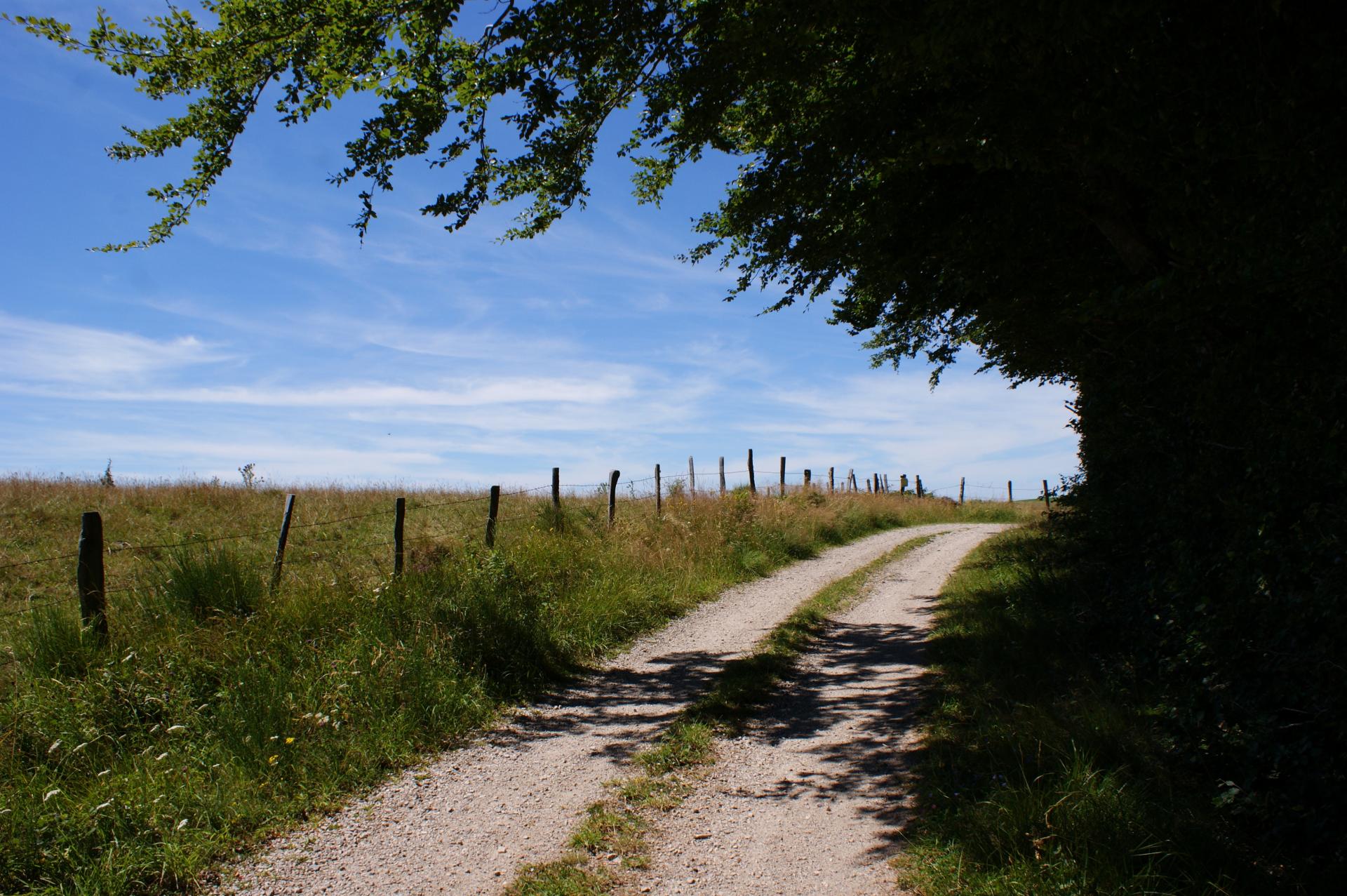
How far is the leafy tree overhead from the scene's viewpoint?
3721mm

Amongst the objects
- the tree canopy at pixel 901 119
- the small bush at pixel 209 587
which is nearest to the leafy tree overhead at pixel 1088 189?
the tree canopy at pixel 901 119

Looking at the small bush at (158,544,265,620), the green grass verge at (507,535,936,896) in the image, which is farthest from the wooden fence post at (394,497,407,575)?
the green grass verge at (507,535,936,896)

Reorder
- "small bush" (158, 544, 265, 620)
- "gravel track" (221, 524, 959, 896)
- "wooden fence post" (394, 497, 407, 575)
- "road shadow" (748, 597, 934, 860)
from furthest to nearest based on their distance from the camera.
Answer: "wooden fence post" (394, 497, 407, 575) → "small bush" (158, 544, 265, 620) → "road shadow" (748, 597, 934, 860) → "gravel track" (221, 524, 959, 896)

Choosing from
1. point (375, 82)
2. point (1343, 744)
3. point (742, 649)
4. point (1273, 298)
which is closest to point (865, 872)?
point (1343, 744)

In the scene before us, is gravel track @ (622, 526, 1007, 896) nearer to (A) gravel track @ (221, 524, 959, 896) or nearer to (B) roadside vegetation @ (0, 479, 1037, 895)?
(A) gravel track @ (221, 524, 959, 896)

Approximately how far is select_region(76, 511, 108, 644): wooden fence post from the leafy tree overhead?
290 cm

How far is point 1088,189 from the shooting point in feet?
23.3

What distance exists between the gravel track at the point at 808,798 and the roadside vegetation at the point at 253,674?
8.24ft

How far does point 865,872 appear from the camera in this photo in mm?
4062

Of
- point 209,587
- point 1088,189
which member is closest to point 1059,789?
point 1088,189

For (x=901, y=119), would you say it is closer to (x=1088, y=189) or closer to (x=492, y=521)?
(x=1088, y=189)

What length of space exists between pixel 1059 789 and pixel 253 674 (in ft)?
20.7

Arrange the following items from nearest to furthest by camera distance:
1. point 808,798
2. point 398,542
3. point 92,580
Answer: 1. point 808,798
2. point 92,580
3. point 398,542

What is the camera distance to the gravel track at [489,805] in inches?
168
